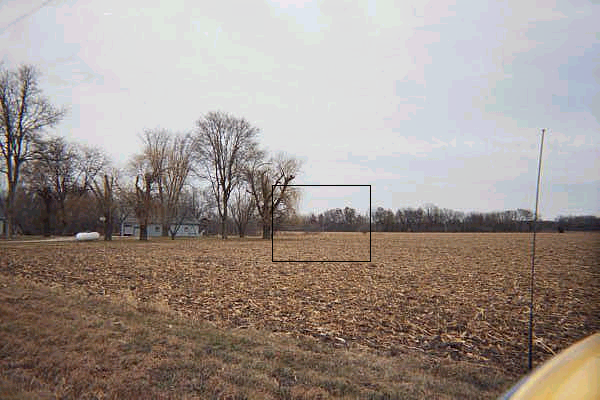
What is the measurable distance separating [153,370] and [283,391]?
1436mm

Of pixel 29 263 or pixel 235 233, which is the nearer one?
pixel 29 263

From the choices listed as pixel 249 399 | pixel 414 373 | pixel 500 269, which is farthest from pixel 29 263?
pixel 500 269

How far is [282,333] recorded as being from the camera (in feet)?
17.8

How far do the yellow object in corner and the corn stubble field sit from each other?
4.05 feet

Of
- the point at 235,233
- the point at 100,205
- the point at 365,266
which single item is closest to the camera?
the point at 365,266

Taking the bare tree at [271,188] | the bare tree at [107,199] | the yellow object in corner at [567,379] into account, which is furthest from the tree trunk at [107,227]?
the yellow object in corner at [567,379]

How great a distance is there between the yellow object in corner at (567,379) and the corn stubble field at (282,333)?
1.23m

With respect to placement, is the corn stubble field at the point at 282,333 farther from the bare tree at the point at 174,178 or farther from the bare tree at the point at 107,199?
the bare tree at the point at 107,199

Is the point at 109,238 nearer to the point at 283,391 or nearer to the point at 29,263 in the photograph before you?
the point at 29,263

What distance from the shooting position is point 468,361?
14.3 feet

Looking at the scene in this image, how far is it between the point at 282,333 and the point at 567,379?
5.01 metres

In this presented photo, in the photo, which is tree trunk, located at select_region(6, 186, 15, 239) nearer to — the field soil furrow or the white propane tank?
the field soil furrow

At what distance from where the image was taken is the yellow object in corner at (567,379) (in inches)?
29.0

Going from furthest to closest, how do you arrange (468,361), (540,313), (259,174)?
(259,174) → (540,313) → (468,361)
